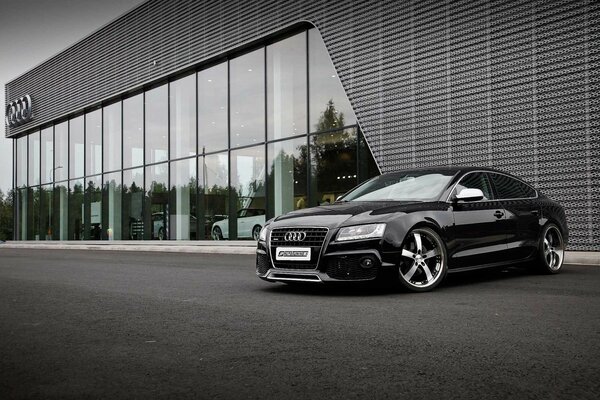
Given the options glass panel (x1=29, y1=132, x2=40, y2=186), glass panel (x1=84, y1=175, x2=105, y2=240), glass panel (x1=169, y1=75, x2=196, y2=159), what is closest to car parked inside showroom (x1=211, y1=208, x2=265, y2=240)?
glass panel (x1=169, y1=75, x2=196, y2=159)

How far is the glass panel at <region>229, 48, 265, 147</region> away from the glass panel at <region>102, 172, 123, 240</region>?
347 inches

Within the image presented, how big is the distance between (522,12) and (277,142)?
8816mm

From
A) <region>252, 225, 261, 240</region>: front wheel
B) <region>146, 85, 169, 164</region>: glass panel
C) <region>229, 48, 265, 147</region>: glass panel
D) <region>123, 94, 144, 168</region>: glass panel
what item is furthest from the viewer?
<region>123, 94, 144, 168</region>: glass panel

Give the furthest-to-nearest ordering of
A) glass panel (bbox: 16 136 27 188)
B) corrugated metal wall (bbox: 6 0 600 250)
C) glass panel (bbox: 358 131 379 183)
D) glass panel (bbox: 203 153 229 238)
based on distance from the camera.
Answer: glass panel (bbox: 16 136 27 188) → glass panel (bbox: 203 153 229 238) → glass panel (bbox: 358 131 379 183) → corrugated metal wall (bbox: 6 0 600 250)

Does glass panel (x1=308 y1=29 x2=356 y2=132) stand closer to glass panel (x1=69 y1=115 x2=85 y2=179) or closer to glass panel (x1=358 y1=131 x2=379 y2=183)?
glass panel (x1=358 y1=131 x2=379 y2=183)

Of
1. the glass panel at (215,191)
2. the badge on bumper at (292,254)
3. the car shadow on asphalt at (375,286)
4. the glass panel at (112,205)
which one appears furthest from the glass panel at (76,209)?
the badge on bumper at (292,254)

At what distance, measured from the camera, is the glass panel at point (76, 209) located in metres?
31.5

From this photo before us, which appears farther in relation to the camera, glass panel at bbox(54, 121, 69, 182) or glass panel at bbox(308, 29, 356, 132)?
glass panel at bbox(54, 121, 69, 182)

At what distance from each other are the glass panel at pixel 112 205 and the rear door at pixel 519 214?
73.0 feet

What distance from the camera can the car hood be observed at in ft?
22.6

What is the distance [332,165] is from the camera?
59.8 feet

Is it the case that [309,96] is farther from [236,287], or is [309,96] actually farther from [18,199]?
[18,199]

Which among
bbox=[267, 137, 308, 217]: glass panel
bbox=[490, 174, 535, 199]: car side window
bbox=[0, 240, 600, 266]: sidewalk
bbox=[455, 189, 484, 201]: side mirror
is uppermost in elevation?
bbox=[267, 137, 308, 217]: glass panel

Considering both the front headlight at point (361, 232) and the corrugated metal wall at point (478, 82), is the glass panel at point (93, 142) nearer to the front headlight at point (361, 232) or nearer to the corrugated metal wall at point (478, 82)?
the corrugated metal wall at point (478, 82)
